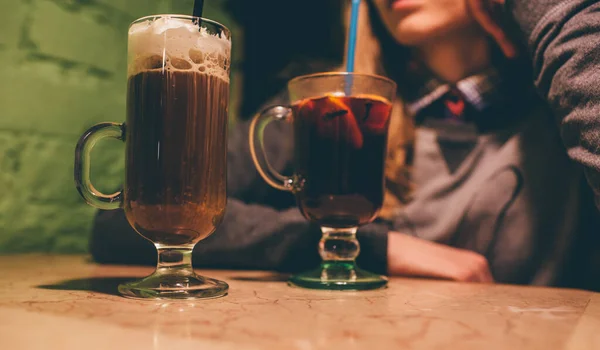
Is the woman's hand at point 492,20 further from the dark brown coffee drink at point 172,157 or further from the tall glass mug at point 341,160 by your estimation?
the dark brown coffee drink at point 172,157

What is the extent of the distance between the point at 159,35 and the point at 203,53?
2.8 inches

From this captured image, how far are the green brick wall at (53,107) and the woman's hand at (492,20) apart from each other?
3.76 feet

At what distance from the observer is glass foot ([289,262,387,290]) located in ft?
2.99

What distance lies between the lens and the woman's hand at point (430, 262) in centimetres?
114

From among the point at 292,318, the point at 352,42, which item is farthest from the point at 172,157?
the point at 352,42

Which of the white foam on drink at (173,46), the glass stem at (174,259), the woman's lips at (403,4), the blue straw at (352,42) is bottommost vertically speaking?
the glass stem at (174,259)

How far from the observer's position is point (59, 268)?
1146 millimetres

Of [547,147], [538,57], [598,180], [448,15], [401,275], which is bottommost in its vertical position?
[401,275]

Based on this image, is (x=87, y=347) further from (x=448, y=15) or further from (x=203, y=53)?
(x=448, y=15)

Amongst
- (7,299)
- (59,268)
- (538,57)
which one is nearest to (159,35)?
(7,299)

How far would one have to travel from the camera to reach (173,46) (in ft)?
2.54

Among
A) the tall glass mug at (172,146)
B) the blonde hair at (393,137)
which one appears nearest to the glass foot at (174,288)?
the tall glass mug at (172,146)

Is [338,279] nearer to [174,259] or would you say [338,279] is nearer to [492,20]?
[174,259]

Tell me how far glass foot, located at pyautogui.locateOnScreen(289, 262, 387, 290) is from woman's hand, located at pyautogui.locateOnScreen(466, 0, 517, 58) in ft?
3.02
